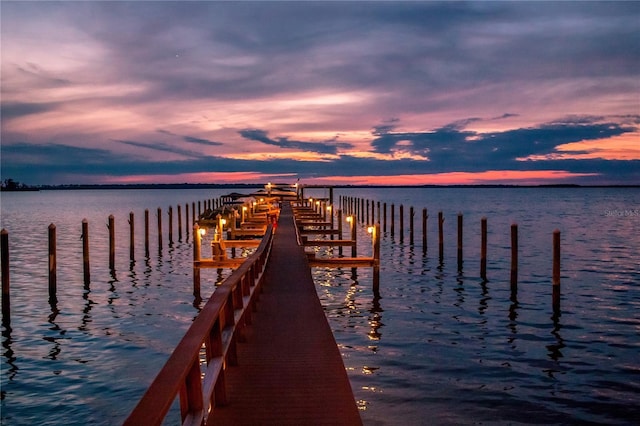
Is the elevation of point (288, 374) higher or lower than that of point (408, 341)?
higher

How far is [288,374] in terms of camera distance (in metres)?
6.67

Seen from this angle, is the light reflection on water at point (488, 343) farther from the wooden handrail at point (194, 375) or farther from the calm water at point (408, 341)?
the wooden handrail at point (194, 375)

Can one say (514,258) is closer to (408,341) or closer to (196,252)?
(408,341)

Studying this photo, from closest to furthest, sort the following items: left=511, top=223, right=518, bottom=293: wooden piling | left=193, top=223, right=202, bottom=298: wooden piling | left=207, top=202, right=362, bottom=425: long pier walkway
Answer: left=207, top=202, right=362, bottom=425: long pier walkway → left=193, top=223, right=202, bottom=298: wooden piling → left=511, top=223, right=518, bottom=293: wooden piling

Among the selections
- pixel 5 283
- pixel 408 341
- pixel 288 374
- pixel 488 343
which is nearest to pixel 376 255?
pixel 408 341

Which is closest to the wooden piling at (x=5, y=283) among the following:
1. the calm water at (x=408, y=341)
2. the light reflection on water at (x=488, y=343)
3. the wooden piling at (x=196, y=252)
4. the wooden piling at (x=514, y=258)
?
the calm water at (x=408, y=341)

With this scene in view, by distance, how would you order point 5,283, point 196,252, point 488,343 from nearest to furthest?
1. point 488,343
2. point 5,283
3. point 196,252

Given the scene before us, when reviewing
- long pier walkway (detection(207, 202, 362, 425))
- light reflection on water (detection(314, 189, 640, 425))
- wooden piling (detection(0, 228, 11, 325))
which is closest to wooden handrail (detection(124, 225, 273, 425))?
long pier walkway (detection(207, 202, 362, 425))

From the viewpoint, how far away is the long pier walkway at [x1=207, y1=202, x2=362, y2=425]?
550cm

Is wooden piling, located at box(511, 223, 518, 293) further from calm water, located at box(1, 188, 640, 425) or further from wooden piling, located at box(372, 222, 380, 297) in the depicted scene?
wooden piling, located at box(372, 222, 380, 297)

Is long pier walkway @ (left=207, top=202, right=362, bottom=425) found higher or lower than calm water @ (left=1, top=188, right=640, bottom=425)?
higher

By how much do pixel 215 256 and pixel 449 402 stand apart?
10351 mm

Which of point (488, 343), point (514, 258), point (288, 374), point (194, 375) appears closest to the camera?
point (194, 375)

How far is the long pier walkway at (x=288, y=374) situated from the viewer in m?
5.50
